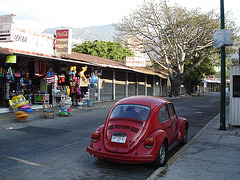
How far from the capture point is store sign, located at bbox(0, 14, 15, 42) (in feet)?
44.6

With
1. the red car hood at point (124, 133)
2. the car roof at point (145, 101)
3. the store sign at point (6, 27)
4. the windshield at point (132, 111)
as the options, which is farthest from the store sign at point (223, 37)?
the store sign at point (6, 27)

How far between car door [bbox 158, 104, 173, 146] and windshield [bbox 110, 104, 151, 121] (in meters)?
0.47

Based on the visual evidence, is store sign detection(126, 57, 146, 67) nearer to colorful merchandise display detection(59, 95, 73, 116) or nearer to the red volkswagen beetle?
colorful merchandise display detection(59, 95, 73, 116)

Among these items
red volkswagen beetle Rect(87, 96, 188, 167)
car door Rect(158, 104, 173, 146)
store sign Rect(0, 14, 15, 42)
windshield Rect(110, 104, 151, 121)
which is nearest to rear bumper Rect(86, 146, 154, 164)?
red volkswagen beetle Rect(87, 96, 188, 167)

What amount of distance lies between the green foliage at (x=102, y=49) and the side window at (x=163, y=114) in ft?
128

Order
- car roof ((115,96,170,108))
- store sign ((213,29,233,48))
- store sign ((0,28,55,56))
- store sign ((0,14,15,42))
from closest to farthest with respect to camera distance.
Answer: car roof ((115,96,170,108)), store sign ((213,29,233,48)), store sign ((0,14,15,42)), store sign ((0,28,55,56))

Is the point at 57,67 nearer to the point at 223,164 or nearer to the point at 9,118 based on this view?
the point at 9,118

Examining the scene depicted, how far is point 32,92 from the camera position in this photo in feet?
57.9

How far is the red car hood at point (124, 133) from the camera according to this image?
5.33m

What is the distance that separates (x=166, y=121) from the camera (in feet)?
21.3

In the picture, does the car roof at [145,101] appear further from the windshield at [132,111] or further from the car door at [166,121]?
the car door at [166,121]

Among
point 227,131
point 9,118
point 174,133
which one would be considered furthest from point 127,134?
point 9,118

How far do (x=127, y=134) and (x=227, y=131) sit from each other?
626cm

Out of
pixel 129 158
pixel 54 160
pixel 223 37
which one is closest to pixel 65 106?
pixel 54 160
